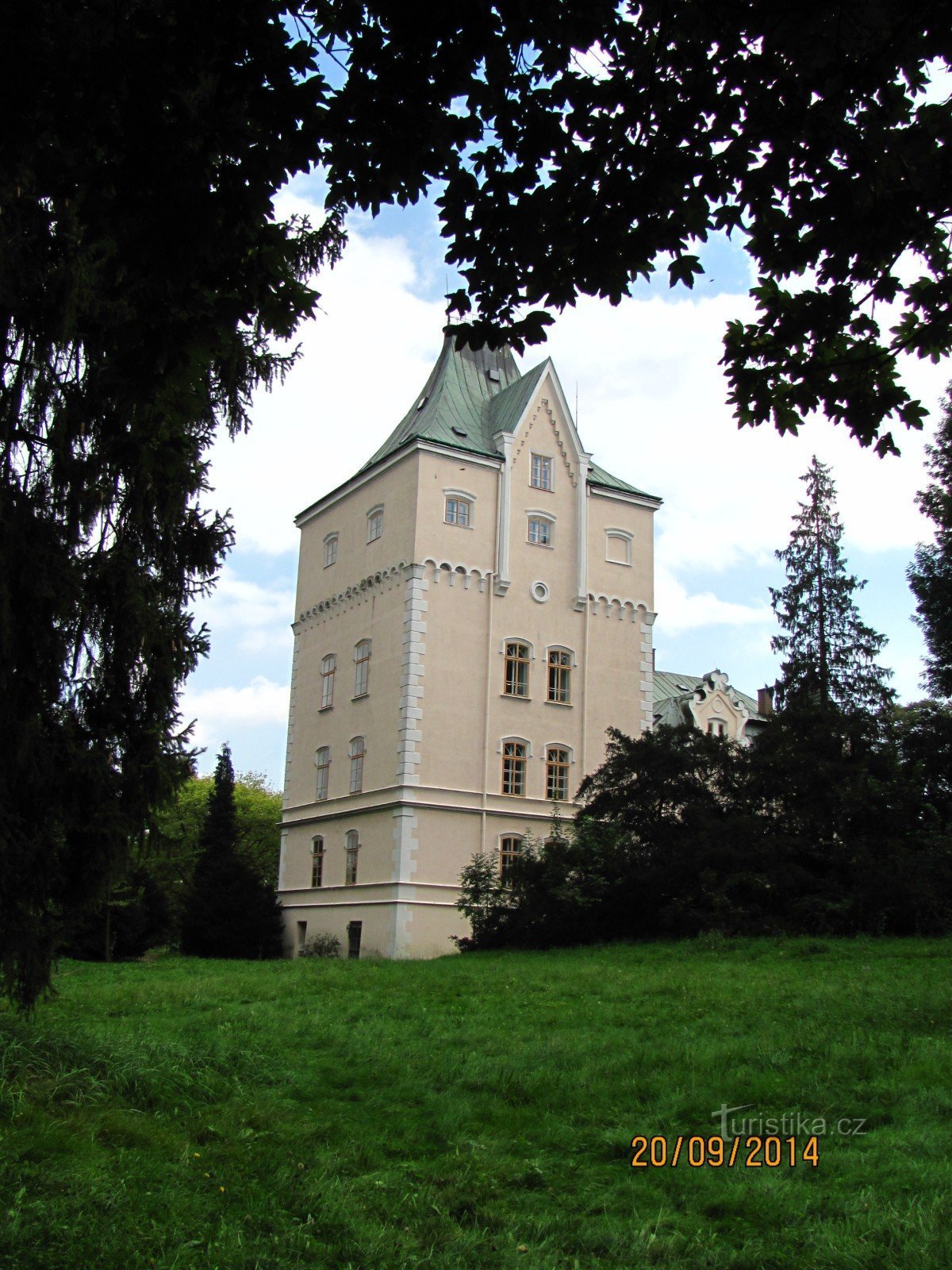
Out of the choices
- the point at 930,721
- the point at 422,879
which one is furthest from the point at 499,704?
the point at 930,721

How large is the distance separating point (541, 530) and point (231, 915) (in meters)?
15.8

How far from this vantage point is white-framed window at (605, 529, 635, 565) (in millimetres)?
39938

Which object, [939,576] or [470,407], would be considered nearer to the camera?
[939,576]

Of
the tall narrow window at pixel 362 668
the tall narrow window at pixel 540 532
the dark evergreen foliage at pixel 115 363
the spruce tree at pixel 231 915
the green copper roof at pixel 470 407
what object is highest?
the green copper roof at pixel 470 407

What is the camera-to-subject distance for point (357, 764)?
37188 mm

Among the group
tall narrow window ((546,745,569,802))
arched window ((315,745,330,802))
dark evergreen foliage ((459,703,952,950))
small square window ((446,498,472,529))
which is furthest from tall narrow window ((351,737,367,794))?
dark evergreen foliage ((459,703,952,950))

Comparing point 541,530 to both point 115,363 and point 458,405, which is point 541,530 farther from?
point 115,363

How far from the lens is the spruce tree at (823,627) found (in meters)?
44.3

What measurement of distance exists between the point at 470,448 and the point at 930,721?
17.9 m

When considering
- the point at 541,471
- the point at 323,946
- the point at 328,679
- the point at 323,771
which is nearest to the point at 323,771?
the point at 323,771

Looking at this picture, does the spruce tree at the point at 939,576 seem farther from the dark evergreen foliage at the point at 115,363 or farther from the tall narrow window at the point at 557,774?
the dark evergreen foliage at the point at 115,363

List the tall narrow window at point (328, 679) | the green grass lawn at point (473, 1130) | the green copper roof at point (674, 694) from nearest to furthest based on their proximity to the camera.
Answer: the green grass lawn at point (473, 1130) < the tall narrow window at point (328, 679) < the green copper roof at point (674, 694)

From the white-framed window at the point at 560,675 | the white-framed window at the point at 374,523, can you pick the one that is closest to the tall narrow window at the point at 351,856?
the white-framed window at the point at 560,675
